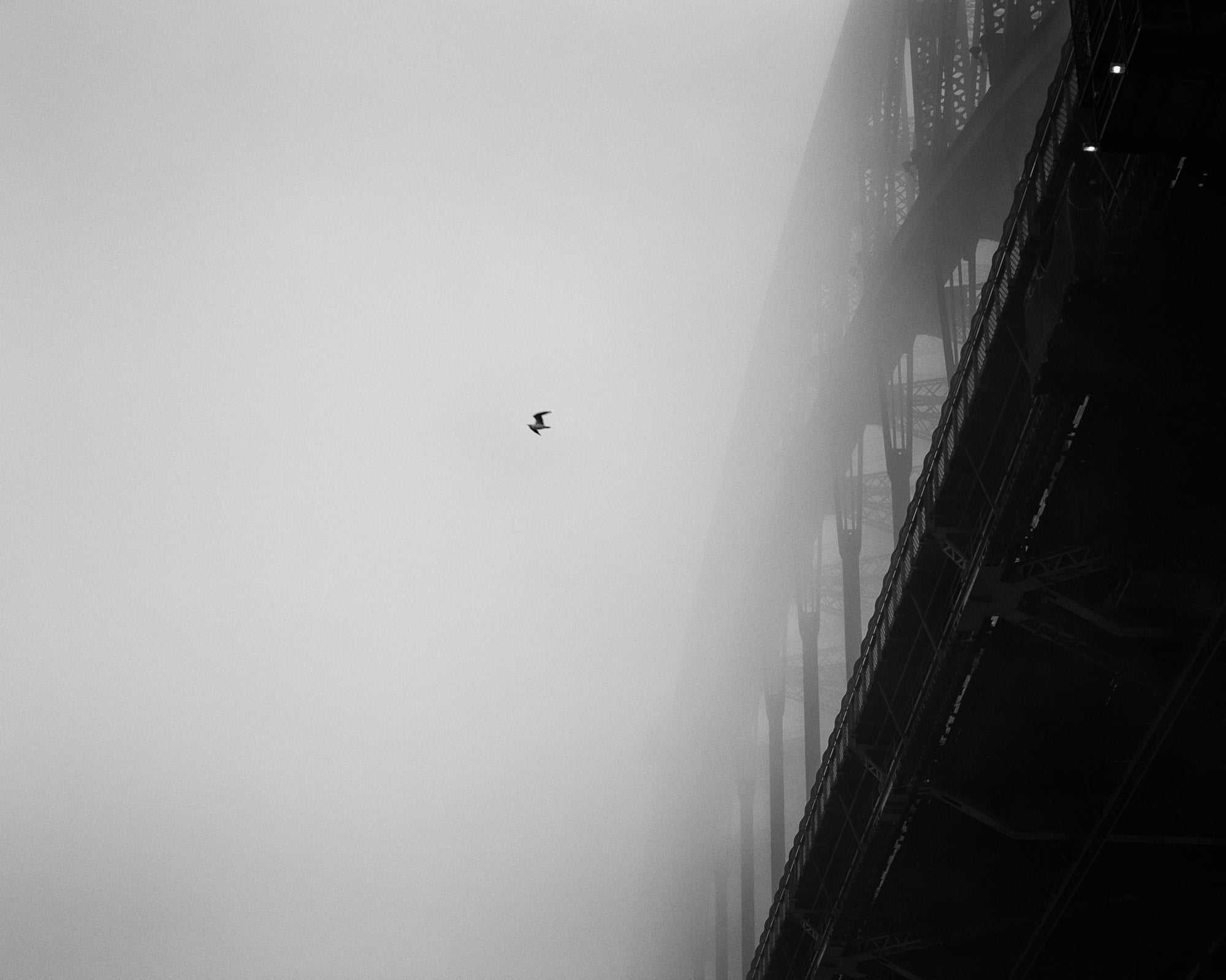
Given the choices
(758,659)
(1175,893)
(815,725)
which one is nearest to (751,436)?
(758,659)

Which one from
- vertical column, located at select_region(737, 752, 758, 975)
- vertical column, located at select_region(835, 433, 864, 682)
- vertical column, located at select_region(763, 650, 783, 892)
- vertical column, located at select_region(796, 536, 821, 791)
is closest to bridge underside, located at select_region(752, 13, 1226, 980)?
vertical column, located at select_region(835, 433, 864, 682)

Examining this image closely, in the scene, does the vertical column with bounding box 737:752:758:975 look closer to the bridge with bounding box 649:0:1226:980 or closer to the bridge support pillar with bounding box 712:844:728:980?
the bridge support pillar with bounding box 712:844:728:980

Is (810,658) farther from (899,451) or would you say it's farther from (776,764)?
(899,451)

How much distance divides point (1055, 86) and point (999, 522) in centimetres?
545

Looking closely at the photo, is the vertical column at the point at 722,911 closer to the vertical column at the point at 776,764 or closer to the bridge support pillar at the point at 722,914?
the bridge support pillar at the point at 722,914

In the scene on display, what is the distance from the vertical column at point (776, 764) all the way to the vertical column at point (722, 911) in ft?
33.2

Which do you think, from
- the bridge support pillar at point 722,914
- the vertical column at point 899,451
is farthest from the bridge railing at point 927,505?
the bridge support pillar at point 722,914

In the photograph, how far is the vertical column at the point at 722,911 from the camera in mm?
42438

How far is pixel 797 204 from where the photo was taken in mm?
32281

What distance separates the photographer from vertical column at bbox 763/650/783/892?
102 ft

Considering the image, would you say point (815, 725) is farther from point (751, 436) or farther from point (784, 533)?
point (751, 436)

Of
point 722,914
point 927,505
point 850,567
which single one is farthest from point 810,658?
point 722,914

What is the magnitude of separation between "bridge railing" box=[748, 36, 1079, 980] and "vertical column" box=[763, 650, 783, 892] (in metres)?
6.06

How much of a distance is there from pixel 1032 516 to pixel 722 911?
32.6 metres
